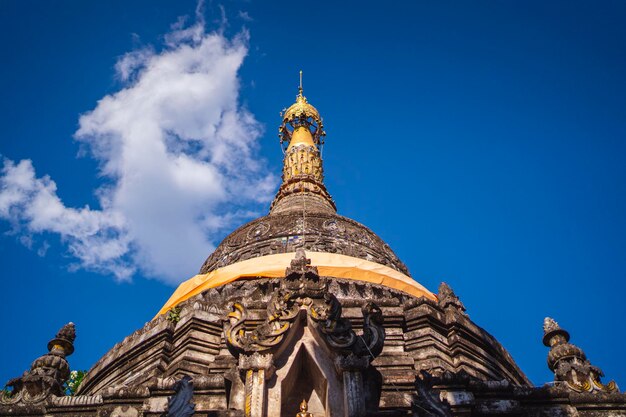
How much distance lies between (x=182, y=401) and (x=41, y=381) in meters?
3.33

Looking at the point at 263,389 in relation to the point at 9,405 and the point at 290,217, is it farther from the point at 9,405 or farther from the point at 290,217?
the point at 290,217

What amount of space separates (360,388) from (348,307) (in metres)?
4.06

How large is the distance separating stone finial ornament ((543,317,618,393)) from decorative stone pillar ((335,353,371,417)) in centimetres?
385

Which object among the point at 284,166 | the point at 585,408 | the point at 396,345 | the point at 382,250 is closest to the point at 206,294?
the point at 396,345

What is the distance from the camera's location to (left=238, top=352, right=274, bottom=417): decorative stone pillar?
6.74 metres

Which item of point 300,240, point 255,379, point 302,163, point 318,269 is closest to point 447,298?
point 318,269

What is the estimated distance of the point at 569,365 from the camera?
9.77 metres

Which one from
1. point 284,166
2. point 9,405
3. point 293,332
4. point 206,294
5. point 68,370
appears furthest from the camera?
point 284,166

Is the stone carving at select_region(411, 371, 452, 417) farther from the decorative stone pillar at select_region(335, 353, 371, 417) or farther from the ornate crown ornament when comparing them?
the ornate crown ornament

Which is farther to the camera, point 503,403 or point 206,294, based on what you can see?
point 206,294

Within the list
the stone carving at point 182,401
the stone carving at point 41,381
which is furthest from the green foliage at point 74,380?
the stone carving at point 182,401

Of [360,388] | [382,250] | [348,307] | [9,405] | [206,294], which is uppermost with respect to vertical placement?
[382,250]

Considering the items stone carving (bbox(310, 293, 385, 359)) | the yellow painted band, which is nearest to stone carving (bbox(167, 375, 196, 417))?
stone carving (bbox(310, 293, 385, 359))

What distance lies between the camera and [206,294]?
14.0m
